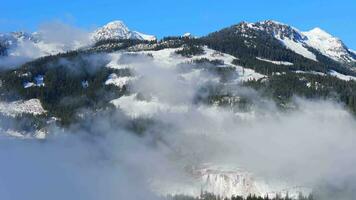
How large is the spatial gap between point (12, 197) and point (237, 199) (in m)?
60.4

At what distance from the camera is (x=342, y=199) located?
7820 inches

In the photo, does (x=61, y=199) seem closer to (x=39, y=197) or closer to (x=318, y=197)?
(x=39, y=197)

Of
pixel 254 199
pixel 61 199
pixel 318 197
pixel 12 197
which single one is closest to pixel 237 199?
pixel 254 199

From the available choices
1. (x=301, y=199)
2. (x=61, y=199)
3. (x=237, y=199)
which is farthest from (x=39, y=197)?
(x=301, y=199)

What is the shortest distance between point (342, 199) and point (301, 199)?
1169 cm

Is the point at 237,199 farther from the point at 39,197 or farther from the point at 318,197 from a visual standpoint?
the point at 39,197

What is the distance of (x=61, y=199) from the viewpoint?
200 m

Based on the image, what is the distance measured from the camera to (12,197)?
194 metres

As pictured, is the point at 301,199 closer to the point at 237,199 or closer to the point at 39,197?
the point at 237,199

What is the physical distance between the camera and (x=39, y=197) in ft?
652

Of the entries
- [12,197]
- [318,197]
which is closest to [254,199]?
[318,197]

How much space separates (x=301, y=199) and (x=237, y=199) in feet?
56.5

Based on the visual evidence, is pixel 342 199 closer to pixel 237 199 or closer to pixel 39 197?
pixel 237 199

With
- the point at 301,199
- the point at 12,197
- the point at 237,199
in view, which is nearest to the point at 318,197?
the point at 301,199
